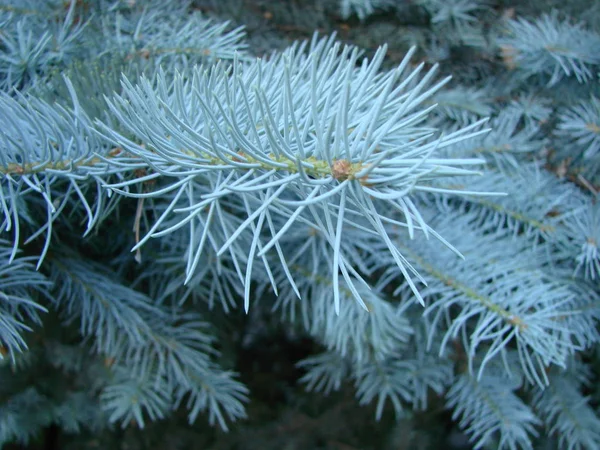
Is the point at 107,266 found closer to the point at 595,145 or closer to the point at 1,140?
the point at 1,140

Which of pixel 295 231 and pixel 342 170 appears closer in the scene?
pixel 342 170

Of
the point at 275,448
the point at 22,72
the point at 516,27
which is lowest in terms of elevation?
the point at 275,448

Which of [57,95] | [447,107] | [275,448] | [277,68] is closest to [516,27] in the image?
[447,107]

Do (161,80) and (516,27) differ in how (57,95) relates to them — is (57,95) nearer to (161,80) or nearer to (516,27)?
(161,80)

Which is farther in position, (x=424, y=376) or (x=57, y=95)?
(x=424, y=376)

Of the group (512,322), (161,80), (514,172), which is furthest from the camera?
(514,172)

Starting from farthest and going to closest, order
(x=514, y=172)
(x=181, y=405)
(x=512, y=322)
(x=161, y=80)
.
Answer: (x=181, y=405) → (x=514, y=172) → (x=512, y=322) → (x=161, y=80)

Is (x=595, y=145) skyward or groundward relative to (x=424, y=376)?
skyward
